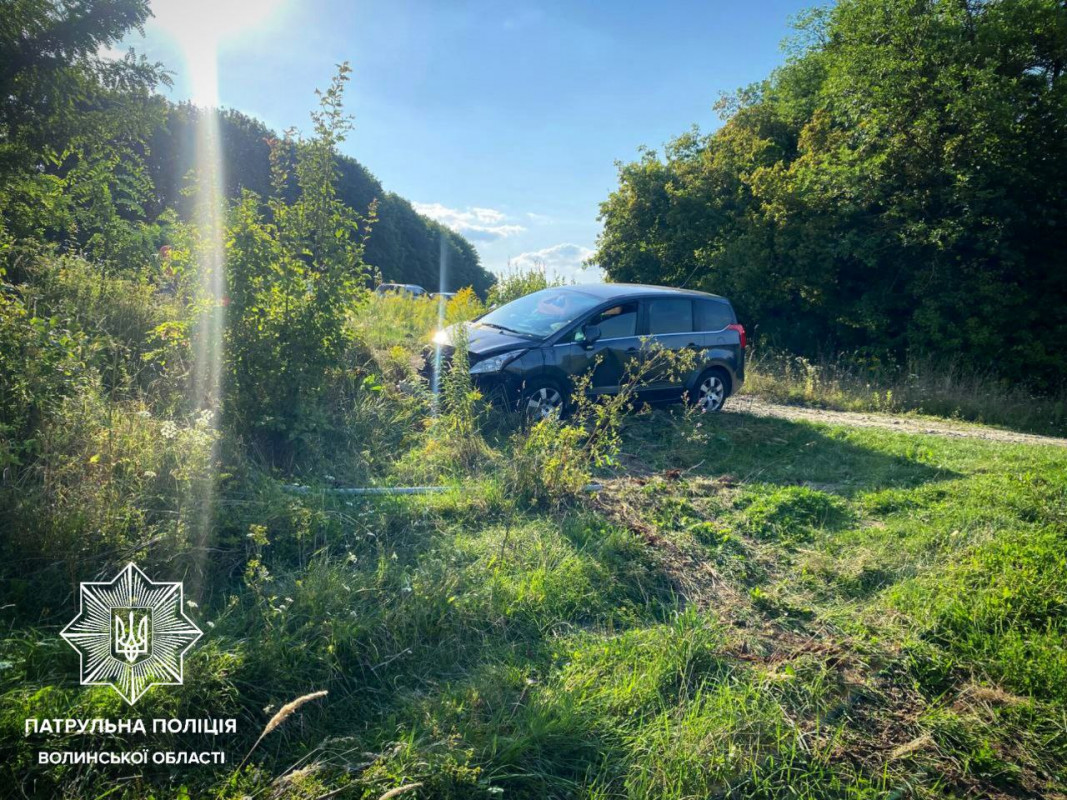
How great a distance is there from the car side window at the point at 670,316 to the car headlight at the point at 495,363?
220 centimetres

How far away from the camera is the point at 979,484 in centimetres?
547

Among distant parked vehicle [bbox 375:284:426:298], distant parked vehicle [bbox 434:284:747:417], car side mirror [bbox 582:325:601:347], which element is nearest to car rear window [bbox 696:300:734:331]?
distant parked vehicle [bbox 434:284:747:417]

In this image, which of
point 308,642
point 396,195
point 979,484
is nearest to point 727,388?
point 979,484

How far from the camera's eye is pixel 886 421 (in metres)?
10.9

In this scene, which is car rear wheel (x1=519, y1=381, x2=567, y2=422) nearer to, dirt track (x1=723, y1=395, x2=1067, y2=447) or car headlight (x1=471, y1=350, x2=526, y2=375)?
car headlight (x1=471, y1=350, x2=526, y2=375)

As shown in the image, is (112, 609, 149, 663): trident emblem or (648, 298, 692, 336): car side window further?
(648, 298, 692, 336): car side window

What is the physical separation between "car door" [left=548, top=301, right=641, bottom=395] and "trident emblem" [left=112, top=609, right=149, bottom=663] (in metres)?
5.22

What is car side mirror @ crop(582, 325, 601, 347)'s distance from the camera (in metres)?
7.66

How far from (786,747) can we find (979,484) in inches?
162

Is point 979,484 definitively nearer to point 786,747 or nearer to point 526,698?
point 786,747

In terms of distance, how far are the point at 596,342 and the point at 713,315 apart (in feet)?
7.88

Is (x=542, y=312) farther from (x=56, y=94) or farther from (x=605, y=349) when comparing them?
(x=56, y=94)

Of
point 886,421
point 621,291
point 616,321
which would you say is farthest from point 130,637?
point 886,421

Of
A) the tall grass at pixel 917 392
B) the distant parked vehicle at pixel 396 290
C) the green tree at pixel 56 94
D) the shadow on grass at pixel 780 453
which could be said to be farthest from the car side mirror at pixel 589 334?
the tall grass at pixel 917 392
